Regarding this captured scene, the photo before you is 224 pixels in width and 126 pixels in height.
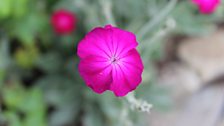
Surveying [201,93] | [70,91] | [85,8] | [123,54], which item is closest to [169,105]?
[201,93]

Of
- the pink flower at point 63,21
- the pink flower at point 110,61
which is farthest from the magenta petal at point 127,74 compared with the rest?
the pink flower at point 63,21

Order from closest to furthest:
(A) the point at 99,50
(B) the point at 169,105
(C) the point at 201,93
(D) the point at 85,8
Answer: (A) the point at 99,50
(D) the point at 85,8
(B) the point at 169,105
(C) the point at 201,93

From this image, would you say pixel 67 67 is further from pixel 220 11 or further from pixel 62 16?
pixel 220 11

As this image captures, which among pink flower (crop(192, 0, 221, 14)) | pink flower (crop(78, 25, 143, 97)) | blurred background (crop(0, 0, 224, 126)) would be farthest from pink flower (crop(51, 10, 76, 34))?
pink flower (crop(78, 25, 143, 97))

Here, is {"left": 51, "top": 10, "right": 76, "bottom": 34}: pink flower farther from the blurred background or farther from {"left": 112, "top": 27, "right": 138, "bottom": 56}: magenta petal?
{"left": 112, "top": 27, "right": 138, "bottom": 56}: magenta petal

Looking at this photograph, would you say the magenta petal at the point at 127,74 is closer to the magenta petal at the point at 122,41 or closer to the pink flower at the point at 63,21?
the magenta petal at the point at 122,41

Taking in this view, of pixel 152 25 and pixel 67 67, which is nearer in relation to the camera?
pixel 152 25

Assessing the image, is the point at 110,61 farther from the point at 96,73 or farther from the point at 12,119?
the point at 12,119
